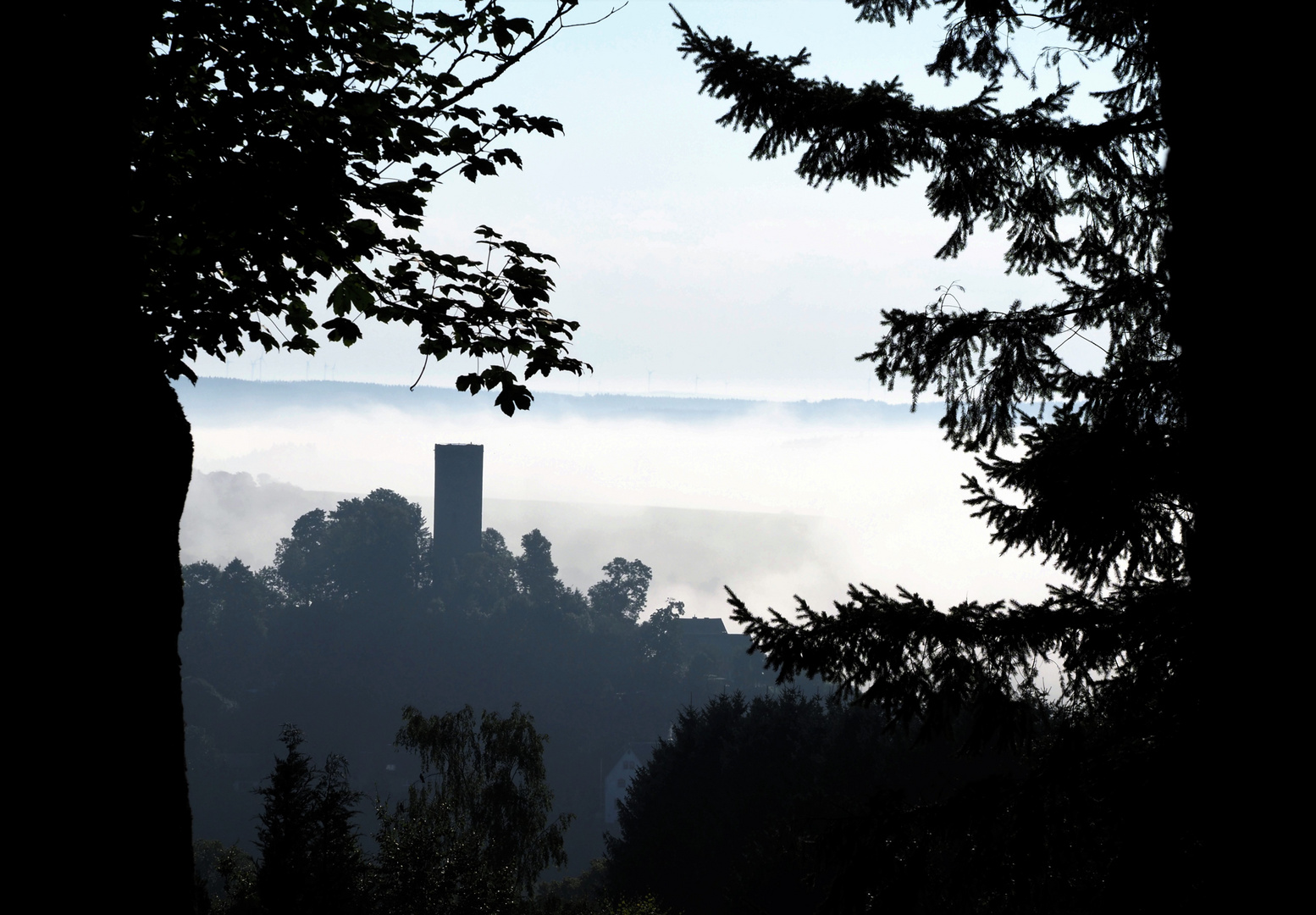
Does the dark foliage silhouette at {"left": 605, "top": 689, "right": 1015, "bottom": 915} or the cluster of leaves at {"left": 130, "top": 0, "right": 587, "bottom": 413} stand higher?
the cluster of leaves at {"left": 130, "top": 0, "right": 587, "bottom": 413}

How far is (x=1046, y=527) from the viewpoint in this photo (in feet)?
20.2

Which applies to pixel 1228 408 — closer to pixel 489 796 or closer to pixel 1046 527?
pixel 1046 527

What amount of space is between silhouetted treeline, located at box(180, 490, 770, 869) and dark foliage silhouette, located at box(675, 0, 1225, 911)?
Answer: 214 ft

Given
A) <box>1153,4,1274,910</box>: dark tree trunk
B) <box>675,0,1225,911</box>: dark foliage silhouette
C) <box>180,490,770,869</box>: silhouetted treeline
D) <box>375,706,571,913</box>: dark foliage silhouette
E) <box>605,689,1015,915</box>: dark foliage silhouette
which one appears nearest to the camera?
<box>1153,4,1274,910</box>: dark tree trunk

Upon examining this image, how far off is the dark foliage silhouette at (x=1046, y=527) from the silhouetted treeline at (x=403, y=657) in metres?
65.4

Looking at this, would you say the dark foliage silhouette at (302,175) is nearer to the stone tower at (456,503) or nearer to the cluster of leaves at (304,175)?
the cluster of leaves at (304,175)

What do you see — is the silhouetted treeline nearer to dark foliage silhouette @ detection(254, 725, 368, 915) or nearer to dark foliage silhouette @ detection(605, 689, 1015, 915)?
dark foliage silhouette @ detection(605, 689, 1015, 915)

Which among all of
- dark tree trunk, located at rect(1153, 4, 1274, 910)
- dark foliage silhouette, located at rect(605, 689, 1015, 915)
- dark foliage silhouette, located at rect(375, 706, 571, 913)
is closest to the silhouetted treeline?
dark foliage silhouette, located at rect(605, 689, 1015, 915)

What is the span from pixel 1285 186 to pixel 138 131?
5732mm

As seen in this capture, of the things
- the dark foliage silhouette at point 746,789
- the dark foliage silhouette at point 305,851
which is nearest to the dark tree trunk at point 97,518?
the dark foliage silhouette at point 305,851

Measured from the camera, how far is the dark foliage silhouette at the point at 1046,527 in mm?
4758

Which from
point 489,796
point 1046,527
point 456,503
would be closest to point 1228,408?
point 1046,527

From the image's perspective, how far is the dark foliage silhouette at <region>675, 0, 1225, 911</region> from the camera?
476 centimetres

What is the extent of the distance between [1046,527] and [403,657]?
85.0m
